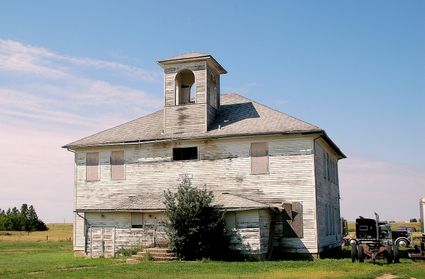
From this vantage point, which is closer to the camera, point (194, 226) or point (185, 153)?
point (194, 226)

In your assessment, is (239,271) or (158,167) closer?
(239,271)

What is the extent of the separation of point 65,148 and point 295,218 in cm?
1504

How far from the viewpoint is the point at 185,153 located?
3219 centimetres

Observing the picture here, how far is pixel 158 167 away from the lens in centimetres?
3244

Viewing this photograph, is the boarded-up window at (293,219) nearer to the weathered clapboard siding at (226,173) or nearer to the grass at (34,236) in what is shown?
the weathered clapboard siding at (226,173)

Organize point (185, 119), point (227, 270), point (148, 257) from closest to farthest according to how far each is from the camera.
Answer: point (227, 270) → point (148, 257) → point (185, 119)

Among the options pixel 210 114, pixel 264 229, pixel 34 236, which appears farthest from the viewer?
pixel 34 236

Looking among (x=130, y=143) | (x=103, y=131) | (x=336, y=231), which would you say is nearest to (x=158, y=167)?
(x=130, y=143)

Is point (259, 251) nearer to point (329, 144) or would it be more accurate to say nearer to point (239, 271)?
point (239, 271)

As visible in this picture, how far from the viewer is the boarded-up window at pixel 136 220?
1188 inches

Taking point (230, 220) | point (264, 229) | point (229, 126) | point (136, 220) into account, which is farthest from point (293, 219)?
point (136, 220)

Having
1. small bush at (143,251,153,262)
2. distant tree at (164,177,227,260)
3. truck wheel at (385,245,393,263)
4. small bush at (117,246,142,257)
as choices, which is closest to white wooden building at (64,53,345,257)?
small bush at (117,246,142,257)

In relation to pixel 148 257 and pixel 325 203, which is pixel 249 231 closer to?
pixel 148 257

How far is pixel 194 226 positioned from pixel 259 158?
580 centimetres
